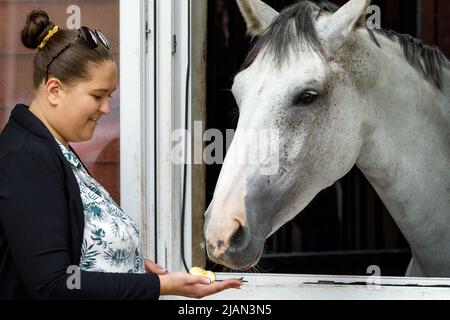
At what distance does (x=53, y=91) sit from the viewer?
1.47m

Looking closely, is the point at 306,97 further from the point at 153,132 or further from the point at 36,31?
the point at 36,31

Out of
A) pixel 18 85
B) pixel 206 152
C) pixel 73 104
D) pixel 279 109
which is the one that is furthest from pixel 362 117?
pixel 18 85

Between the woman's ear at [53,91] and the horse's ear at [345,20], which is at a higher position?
the horse's ear at [345,20]

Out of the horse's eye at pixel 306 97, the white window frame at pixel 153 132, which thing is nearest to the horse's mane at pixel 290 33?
the horse's eye at pixel 306 97

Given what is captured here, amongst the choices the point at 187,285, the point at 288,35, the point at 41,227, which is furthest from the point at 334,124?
the point at 41,227

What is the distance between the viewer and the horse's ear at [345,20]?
194 cm

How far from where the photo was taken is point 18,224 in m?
1.33

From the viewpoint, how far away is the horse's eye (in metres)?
1.86

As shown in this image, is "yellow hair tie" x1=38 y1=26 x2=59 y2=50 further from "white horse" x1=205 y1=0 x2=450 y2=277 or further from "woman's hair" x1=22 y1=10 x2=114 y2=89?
"white horse" x1=205 y1=0 x2=450 y2=277

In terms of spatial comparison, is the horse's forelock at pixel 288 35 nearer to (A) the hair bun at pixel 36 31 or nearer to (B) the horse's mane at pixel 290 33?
(B) the horse's mane at pixel 290 33

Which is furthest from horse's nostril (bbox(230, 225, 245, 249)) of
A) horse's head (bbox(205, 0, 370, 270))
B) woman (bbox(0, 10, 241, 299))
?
woman (bbox(0, 10, 241, 299))

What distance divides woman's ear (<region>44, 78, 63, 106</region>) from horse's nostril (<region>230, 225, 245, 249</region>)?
1.73 feet

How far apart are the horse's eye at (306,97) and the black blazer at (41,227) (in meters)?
0.66

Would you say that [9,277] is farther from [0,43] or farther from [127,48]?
[0,43]
